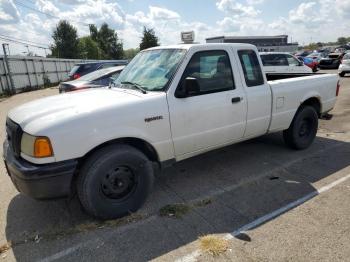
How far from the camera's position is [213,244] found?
3.13 metres

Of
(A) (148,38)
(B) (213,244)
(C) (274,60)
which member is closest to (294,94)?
(B) (213,244)

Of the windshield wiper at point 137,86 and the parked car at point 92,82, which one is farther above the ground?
the windshield wiper at point 137,86

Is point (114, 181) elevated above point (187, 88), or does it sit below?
below

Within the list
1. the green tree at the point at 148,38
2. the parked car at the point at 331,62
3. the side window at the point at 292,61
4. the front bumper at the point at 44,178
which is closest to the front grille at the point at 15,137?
the front bumper at the point at 44,178

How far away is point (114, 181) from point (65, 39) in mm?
63982

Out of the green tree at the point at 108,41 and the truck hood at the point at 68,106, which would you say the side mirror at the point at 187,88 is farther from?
the green tree at the point at 108,41

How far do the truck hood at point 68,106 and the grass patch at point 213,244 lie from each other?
1.69 m

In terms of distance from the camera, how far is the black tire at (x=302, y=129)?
222 inches

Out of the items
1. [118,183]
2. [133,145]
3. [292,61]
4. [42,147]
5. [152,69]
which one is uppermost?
[152,69]

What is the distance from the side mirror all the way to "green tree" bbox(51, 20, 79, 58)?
207 feet

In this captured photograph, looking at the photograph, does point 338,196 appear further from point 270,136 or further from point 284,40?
point 284,40

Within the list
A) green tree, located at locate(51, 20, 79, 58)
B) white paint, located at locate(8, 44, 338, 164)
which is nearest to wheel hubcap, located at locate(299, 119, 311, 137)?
white paint, located at locate(8, 44, 338, 164)

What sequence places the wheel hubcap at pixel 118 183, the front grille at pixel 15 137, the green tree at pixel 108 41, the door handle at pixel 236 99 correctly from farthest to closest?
the green tree at pixel 108 41, the door handle at pixel 236 99, the wheel hubcap at pixel 118 183, the front grille at pixel 15 137

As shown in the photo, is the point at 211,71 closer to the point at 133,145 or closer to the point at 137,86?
the point at 137,86
